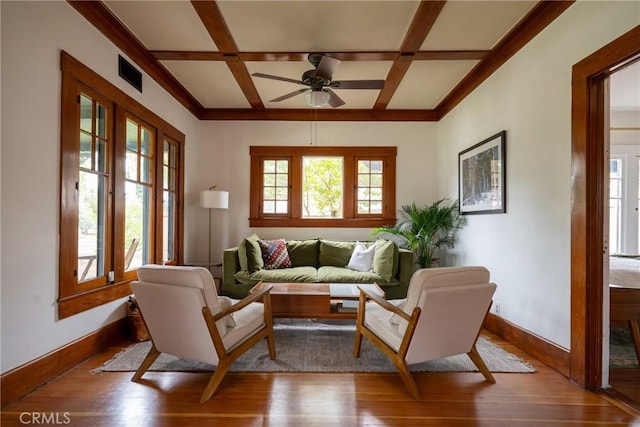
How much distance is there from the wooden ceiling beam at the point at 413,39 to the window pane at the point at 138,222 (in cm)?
306

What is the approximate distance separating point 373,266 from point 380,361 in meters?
1.65

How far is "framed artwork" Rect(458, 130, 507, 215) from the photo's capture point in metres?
3.22

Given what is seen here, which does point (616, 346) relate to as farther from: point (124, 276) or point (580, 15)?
point (124, 276)

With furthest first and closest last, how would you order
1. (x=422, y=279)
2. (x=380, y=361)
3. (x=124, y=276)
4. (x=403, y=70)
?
(x=403, y=70) → (x=124, y=276) → (x=380, y=361) → (x=422, y=279)

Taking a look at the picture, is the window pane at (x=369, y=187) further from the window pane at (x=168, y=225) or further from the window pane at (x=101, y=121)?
the window pane at (x=101, y=121)

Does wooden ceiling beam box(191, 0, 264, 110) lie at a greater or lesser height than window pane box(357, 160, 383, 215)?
greater

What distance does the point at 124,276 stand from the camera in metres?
3.10

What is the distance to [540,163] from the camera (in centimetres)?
266

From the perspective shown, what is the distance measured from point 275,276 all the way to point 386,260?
54.5 inches

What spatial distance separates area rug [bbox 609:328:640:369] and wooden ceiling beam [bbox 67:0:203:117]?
4982 millimetres

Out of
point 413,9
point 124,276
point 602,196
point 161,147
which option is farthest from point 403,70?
point 124,276

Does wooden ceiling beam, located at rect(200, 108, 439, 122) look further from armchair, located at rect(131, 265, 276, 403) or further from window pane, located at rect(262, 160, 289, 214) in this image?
armchair, located at rect(131, 265, 276, 403)

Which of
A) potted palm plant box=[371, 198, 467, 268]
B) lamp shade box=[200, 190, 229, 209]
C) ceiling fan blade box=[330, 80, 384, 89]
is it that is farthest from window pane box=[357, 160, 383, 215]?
lamp shade box=[200, 190, 229, 209]

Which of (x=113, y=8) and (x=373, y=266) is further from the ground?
(x=113, y=8)
